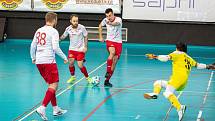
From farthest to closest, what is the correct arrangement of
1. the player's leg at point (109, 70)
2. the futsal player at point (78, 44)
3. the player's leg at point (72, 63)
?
the player's leg at point (72, 63), the futsal player at point (78, 44), the player's leg at point (109, 70)

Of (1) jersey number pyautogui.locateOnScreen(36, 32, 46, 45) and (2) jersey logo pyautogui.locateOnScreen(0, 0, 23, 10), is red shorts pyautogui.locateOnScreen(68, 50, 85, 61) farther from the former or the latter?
(2) jersey logo pyautogui.locateOnScreen(0, 0, 23, 10)

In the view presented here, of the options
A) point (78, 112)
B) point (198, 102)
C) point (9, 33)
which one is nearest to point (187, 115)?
point (198, 102)

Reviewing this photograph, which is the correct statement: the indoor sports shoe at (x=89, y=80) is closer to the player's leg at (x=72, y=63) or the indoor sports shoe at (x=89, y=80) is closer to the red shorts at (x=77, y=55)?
the player's leg at (x=72, y=63)

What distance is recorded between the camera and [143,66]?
1773 cm

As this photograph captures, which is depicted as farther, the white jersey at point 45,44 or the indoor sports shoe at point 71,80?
the indoor sports shoe at point 71,80

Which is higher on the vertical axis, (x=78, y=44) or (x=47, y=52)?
(x=47, y=52)

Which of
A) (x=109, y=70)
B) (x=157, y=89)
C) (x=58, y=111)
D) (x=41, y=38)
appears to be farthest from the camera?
(x=109, y=70)

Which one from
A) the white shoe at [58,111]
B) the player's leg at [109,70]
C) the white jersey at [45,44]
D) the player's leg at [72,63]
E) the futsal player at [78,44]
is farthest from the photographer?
the player's leg at [72,63]

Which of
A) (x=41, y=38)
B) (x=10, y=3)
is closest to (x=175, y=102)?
(x=41, y=38)

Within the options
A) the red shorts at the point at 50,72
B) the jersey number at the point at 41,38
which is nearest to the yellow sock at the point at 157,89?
the red shorts at the point at 50,72

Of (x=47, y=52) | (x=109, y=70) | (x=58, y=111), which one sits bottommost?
(x=58, y=111)

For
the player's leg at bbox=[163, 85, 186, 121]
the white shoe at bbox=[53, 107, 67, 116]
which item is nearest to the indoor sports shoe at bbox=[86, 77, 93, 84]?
the white shoe at bbox=[53, 107, 67, 116]

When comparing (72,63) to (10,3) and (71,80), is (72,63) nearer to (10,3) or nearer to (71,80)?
(71,80)

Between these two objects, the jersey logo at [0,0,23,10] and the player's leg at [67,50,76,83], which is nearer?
the player's leg at [67,50,76,83]
